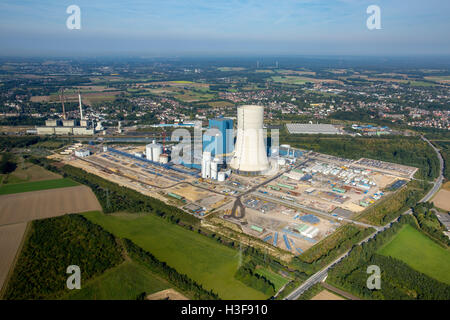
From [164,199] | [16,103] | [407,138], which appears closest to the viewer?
[164,199]

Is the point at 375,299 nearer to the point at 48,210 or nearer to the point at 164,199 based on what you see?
the point at 164,199

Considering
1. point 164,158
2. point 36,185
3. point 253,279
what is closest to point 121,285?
point 253,279

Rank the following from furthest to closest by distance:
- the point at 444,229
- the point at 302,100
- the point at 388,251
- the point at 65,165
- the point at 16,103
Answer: the point at 302,100 < the point at 16,103 < the point at 65,165 < the point at 444,229 < the point at 388,251

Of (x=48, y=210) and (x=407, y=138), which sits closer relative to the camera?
(x=48, y=210)

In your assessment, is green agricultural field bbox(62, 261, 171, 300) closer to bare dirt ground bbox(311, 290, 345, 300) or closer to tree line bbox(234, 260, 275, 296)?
tree line bbox(234, 260, 275, 296)

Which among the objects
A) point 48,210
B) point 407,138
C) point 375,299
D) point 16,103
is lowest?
point 375,299

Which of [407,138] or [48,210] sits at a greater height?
[407,138]
